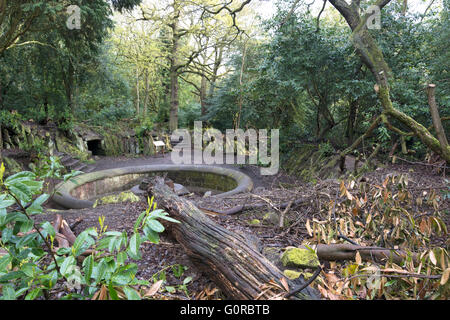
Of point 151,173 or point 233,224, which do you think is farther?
point 151,173

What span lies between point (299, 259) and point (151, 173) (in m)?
7.70

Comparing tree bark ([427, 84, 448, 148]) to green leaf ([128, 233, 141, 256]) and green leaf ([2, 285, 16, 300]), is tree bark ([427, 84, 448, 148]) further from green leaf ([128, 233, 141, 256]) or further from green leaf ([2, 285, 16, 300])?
green leaf ([2, 285, 16, 300])

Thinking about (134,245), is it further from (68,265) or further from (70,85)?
(70,85)

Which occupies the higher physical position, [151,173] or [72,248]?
[72,248]

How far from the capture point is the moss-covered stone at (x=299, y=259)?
1.72m

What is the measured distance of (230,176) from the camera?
8008 mm

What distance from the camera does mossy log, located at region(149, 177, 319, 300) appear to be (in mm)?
1348

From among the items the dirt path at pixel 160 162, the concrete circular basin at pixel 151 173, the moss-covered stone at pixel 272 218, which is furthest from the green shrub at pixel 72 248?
the dirt path at pixel 160 162

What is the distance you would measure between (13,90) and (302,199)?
11099mm

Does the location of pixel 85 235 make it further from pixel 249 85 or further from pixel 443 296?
pixel 249 85

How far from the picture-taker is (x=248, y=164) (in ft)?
32.9

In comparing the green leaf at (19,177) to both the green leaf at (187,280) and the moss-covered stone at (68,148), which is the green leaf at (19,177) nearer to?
the green leaf at (187,280)

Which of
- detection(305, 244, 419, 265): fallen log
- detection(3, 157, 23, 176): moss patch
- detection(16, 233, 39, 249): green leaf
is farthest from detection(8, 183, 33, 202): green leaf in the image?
detection(3, 157, 23, 176): moss patch

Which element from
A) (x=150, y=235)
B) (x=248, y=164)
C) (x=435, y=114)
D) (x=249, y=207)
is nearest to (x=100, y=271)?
(x=150, y=235)
